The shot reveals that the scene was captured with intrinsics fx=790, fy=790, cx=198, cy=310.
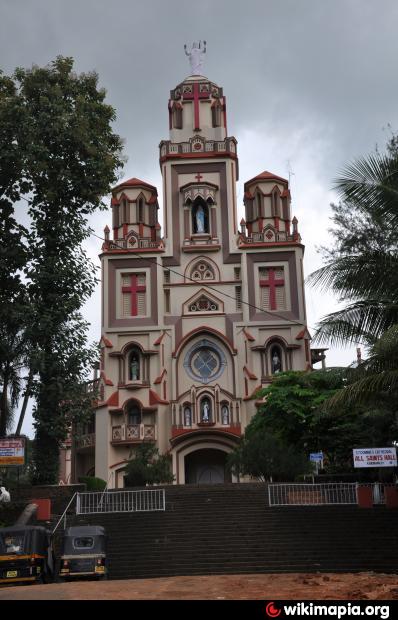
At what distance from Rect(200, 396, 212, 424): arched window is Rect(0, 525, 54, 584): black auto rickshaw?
2170 centimetres

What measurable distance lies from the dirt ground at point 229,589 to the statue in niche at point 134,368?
23.3m

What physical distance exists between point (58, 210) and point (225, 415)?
17.2 meters

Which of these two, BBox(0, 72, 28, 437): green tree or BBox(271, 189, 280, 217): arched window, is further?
BBox(271, 189, 280, 217): arched window

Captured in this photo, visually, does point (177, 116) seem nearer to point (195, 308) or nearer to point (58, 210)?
point (195, 308)

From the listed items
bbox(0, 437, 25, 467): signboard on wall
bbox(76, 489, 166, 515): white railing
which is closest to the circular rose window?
bbox(76, 489, 166, 515): white railing

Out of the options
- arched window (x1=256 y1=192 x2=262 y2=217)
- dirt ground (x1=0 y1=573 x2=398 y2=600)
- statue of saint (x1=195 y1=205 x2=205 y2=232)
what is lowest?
dirt ground (x1=0 y1=573 x2=398 y2=600)

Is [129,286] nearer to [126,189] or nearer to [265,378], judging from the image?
[126,189]

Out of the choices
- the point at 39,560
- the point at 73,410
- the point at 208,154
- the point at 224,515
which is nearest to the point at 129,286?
the point at 208,154

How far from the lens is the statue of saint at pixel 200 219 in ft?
146

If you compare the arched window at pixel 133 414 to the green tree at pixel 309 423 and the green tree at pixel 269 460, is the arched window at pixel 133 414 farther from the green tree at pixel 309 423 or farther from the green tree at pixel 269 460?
the green tree at pixel 269 460

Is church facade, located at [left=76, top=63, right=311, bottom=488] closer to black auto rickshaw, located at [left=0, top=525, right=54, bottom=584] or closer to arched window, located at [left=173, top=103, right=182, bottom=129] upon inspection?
arched window, located at [left=173, top=103, right=182, bottom=129]

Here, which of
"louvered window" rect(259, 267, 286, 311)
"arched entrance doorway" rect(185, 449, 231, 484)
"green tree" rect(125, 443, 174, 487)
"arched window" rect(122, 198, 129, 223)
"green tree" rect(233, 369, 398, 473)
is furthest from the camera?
"arched window" rect(122, 198, 129, 223)
